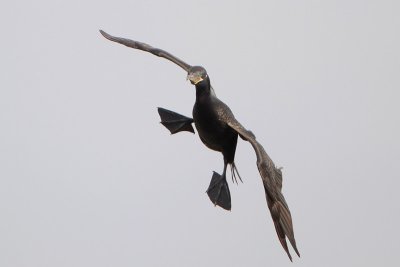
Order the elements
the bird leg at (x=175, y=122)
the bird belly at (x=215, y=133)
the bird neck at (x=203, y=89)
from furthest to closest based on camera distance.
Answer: the bird leg at (x=175, y=122) → the bird belly at (x=215, y=133) → the bird neck at (x=203, y=89)

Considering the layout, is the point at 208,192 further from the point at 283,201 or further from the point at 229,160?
the point at 283,201

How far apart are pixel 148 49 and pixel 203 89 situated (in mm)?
1205

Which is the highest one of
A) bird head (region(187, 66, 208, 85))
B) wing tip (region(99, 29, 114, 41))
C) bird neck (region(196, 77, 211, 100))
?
wing tip (region(99, 29, 114, 41))

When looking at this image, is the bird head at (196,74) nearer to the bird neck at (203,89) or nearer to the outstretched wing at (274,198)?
the bird neck at (203,89)

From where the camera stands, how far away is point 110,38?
10828mm

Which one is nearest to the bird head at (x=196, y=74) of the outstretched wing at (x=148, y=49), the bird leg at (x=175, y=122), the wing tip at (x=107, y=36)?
the outstretched wing at (x=148, y=49)

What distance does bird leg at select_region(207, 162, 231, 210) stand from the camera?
10.0 m

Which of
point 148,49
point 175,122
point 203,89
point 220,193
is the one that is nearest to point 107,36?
point 148,49

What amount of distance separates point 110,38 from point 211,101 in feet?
5.76

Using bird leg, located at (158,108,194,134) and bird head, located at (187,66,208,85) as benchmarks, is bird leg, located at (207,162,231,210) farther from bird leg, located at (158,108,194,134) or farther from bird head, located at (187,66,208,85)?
bird head, located at (187,66,208,85)

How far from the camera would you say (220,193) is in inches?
395

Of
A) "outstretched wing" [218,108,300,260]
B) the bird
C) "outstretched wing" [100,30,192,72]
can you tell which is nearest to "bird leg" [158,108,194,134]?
the bird

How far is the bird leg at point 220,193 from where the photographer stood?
1002 cm

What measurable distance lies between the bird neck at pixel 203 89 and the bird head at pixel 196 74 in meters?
0.09
